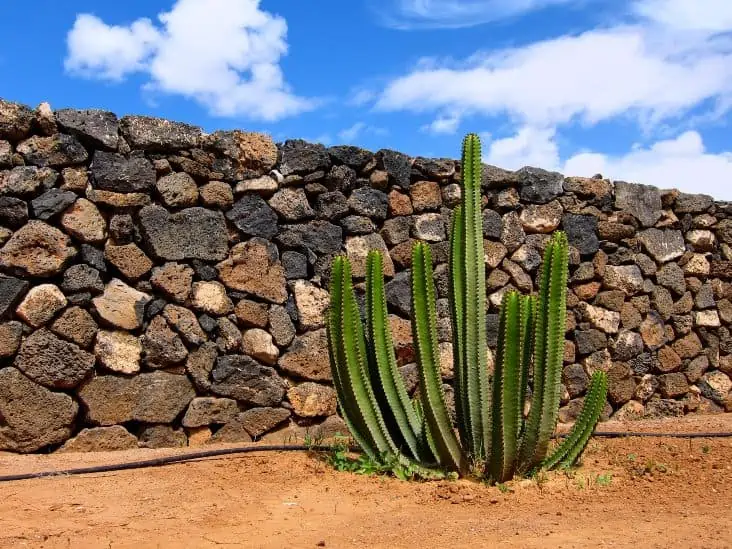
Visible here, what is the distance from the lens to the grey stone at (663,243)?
23.2 feet

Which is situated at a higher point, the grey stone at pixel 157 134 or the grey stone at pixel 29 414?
the grey stone at pixel 157 134

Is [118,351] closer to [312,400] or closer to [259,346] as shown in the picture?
[259,346]

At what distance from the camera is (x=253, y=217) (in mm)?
5512

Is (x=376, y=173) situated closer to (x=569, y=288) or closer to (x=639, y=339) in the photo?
(x=569, y=288)

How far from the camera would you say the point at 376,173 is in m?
5.96

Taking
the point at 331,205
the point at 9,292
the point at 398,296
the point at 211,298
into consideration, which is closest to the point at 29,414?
the point at 9,292

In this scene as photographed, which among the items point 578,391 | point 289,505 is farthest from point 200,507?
point 578,391

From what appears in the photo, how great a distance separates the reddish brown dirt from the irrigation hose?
64mm

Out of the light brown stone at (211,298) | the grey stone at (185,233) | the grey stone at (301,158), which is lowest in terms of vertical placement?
the light brown stone at (211,298)

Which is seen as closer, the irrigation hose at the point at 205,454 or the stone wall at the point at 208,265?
the irrigation hose at the point at 205,454

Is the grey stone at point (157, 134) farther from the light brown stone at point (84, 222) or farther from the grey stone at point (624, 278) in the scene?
the grey stone at point (624, 278)

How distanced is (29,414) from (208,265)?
146cm

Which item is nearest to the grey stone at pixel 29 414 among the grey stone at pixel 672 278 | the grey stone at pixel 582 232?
the grey stone at pixel 582 232

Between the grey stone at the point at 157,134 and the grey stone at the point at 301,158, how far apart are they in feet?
2.05
